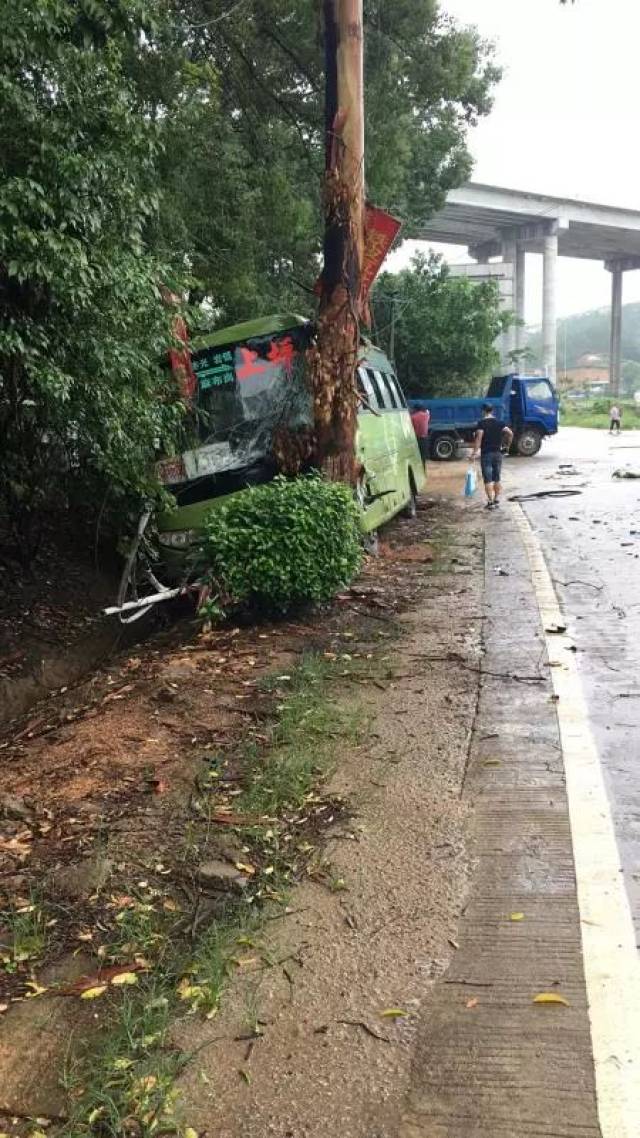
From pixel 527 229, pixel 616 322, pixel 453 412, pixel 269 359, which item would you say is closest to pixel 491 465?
pixel 269 359

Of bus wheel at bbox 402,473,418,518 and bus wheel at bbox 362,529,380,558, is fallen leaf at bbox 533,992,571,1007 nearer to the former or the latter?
bus wheel at bbox 362,529,380,558

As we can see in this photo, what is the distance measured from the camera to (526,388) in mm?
26500

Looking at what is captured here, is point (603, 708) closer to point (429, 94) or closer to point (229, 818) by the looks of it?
point (229, 818)

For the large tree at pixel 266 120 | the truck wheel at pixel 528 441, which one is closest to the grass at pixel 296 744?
the large tree at pixel 266 120

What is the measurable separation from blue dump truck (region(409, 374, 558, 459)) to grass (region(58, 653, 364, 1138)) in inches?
884

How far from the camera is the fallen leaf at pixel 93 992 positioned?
2.67 metres

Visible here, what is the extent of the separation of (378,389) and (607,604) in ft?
15.0

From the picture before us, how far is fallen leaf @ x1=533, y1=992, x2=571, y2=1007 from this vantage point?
103 inches

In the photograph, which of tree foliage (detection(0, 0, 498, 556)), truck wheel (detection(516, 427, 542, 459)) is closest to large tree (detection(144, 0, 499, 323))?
tree foliage (detection(0, 0, 498, 556))

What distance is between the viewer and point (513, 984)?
2.70 meters

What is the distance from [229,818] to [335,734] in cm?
103

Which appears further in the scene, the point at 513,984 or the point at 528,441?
the point at 528,441

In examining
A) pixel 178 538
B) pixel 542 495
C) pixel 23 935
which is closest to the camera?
pixel 23 935

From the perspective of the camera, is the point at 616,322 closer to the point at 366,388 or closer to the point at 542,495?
the point at 542,495
